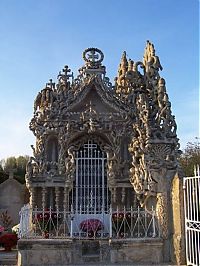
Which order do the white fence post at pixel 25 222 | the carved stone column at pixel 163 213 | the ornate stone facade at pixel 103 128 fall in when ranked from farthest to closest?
1. the ornate stone facade at pixel 103 128
2. the white fence post at pixel 25 222
3. the carved stone column at pixel 163 213

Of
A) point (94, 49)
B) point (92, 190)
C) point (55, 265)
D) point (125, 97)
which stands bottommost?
point (55, 265)

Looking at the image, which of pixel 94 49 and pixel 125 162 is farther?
pixel 94 49

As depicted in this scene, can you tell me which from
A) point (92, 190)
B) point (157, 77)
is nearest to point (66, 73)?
point (157, 77)

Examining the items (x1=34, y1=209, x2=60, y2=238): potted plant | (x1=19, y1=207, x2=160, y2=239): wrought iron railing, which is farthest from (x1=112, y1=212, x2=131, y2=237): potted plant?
(x1=34, y1=209, x2=60, y2=238): potted plant

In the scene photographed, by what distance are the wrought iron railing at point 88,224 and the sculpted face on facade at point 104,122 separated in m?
0.90

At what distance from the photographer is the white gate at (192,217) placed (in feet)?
33.5

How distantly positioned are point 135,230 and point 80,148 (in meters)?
4.11

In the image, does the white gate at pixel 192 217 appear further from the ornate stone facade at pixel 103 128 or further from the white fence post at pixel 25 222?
the white fence post at pixel 25 222

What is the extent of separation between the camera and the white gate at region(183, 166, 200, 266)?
10211mm

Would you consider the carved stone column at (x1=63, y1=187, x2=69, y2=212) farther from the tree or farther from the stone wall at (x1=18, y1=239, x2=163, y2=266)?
the tree

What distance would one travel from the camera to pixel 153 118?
15.2m

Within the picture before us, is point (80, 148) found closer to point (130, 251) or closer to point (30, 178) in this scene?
point (30, 178)

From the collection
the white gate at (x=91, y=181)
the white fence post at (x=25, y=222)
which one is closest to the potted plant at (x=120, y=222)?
the white gate at (x=91, y=181)

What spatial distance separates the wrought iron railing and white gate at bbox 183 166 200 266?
199 cm
